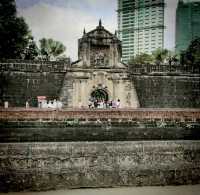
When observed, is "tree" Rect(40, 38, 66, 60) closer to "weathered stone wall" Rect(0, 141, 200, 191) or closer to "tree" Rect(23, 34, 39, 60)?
A: "tree" Rect(23, 34, 39, 60)

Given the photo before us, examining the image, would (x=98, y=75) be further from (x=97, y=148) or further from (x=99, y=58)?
(x=97, y=148)

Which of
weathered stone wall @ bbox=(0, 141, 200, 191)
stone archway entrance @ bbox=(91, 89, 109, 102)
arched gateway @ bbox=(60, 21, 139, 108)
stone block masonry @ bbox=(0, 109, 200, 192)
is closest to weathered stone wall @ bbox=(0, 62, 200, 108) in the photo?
arched gateway @ bbox=(60, 21, 139, 108)

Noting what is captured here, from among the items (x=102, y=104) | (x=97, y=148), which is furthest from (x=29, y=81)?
(x=97, y=148)

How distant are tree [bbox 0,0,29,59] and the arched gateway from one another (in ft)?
16.9

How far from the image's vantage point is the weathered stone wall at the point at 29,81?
66.2 feet

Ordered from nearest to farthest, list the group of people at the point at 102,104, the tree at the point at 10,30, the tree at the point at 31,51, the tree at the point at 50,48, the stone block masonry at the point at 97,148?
the stone block masonry at the point at 97,148 → the group of people at the point at 102,104 → the tree at the point at 10,30 → the tree at the point at 31,51 → the tree at the point at 50,48

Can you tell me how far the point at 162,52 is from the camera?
37.1 metres

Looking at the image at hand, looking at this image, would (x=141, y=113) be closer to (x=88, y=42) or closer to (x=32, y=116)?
(x=32, y=116)

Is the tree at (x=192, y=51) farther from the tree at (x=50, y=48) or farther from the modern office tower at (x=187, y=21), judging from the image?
the tree at (x=50, y=48)

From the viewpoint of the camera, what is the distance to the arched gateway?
68.9 ft

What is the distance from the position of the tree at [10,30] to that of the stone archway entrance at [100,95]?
6391 millimetres

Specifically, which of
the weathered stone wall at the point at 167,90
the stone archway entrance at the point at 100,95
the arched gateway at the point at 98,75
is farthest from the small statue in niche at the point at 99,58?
the weathered stone wall at the point at 167,90

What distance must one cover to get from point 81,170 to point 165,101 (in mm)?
12220

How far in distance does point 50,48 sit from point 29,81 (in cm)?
1260
